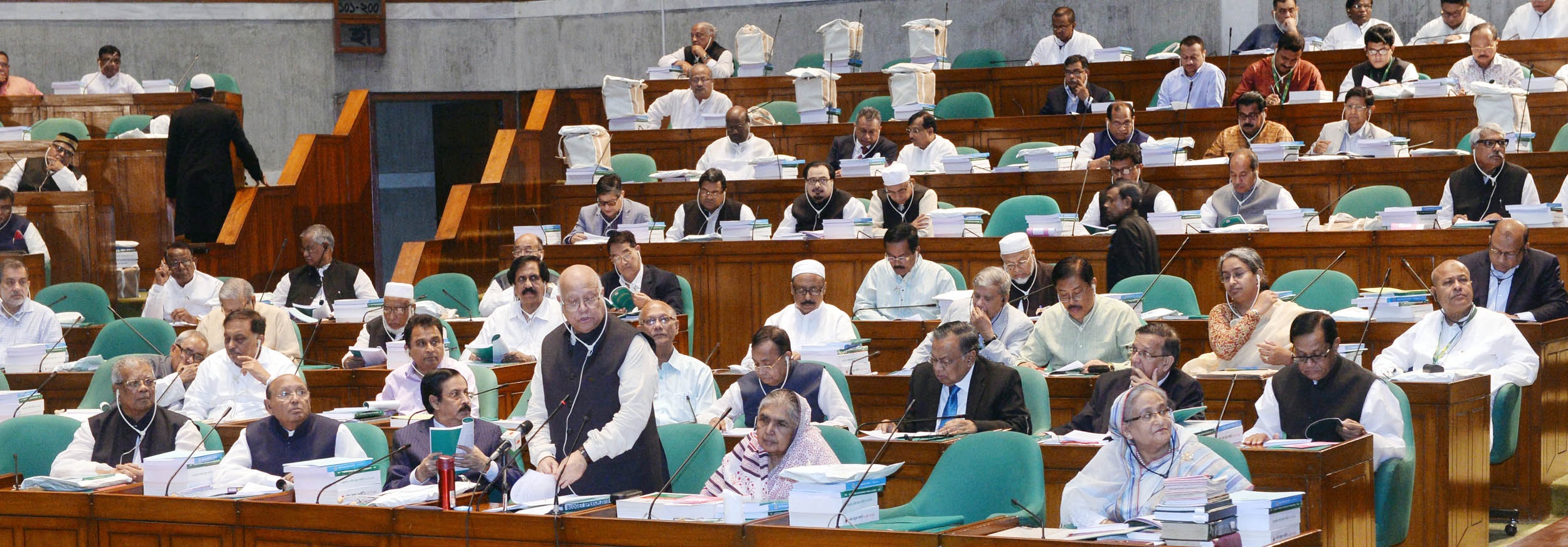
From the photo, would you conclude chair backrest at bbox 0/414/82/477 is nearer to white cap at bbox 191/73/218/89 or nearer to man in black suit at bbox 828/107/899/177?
white cap at bbox 191/73/218/89

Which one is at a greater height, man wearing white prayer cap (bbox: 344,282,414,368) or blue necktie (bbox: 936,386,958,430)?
man wearing white prayer cap (bbox: 344,282,414,368)

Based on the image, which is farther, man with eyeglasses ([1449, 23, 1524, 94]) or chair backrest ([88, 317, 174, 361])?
man with eyeglasses ([1449, 23, 1524, 94])

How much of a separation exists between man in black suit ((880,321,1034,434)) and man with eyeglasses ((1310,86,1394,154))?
3423 millimetres

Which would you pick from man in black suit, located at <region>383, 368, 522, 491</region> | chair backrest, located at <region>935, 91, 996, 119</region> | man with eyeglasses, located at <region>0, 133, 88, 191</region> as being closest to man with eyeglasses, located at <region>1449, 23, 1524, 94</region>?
chair backrest, located at <region>935, 91, 996, 119</region>

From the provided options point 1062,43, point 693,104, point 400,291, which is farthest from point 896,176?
point 1062,43

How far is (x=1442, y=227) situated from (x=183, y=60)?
8.43 meters

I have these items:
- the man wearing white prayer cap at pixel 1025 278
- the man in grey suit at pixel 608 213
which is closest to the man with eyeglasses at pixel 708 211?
the man in grey suit at pixel 608 213

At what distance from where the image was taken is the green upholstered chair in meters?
4.17

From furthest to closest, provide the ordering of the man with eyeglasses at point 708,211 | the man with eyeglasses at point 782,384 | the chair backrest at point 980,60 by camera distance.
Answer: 1. the chair backrest at point 980,60
2. the man with eyeglasses at point 708,211
3. the man with eyeglasses at point 782,384

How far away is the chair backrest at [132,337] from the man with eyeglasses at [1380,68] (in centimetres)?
577

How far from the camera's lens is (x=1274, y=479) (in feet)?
13.5

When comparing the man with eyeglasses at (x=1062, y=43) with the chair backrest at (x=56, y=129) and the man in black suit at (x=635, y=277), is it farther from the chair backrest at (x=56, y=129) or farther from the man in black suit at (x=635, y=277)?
the chair backrest at (x=56, y=129)

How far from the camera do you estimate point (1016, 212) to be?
25.0ft

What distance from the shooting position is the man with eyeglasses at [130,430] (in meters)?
5.19
